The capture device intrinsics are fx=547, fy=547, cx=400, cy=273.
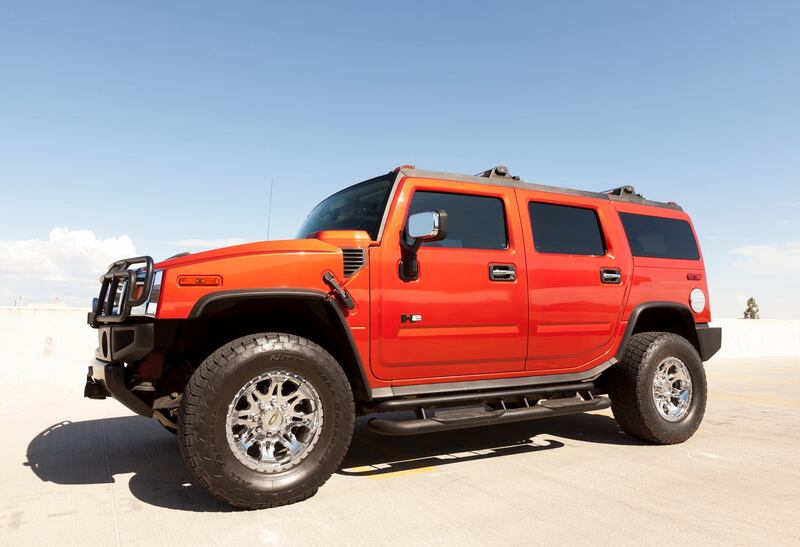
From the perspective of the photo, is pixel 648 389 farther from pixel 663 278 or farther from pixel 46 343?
pixel 46 343

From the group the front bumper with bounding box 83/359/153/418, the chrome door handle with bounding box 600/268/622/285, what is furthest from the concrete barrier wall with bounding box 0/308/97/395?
the chrome door handle with bounding box 600/268/622/285

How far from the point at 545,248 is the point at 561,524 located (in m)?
2.26

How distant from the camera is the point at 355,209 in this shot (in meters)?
4.26

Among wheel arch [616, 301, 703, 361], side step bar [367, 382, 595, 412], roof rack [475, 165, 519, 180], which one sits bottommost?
side step bar [367, 382, 595, 412]

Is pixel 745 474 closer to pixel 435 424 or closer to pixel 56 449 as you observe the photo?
pixel 435 424

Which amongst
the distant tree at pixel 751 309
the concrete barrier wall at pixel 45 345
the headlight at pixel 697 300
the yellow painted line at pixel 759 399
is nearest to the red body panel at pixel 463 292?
the headlight at pixel 697 300

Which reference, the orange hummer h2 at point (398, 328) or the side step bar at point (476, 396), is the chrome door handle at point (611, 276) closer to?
the orange hummer h2 at point (398, 328)

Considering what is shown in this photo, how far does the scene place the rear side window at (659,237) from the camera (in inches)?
207

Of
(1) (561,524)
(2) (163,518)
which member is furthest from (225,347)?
(1) (561,524)

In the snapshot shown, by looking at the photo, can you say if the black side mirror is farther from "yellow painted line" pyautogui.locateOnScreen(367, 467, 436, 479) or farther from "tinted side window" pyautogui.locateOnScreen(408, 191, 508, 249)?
"yellow painted line" pyautogui.locateOnScreen(367, 467, 436, 479)

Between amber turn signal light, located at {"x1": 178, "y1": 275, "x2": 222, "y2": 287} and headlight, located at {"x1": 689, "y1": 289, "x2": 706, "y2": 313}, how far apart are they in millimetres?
4463

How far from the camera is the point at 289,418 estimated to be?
3365 millimetres

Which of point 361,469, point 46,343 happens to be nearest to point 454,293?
point 361,469

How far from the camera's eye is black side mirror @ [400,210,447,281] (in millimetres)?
3592
